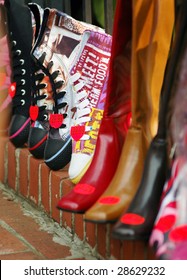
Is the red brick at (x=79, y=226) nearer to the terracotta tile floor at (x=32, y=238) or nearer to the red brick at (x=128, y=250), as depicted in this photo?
the terracotta tile floor at (x=32, y=238)

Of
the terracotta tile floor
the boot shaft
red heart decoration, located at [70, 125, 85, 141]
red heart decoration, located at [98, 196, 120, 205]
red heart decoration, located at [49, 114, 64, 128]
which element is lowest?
the terracotta tile floor

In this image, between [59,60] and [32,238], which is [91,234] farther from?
[59,60]

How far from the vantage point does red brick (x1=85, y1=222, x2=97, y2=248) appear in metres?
1.87

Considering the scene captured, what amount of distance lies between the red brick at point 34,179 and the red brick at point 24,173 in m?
0.04

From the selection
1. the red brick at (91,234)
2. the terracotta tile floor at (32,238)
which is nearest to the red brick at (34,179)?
the terracotta tile floor at (32,238)

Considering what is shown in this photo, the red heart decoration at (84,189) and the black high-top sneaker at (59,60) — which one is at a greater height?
the black high-top sneaker at (59,60)

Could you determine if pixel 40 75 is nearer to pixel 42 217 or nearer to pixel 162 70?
pixel 42 217

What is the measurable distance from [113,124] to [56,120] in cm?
46

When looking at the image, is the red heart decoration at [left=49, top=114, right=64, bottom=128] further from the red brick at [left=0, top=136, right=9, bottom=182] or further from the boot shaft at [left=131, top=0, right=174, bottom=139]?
the boot shaft at [left=131, top=0, right=174, bottom=139]

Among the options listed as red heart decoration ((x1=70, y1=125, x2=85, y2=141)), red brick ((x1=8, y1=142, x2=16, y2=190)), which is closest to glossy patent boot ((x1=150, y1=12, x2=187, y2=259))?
red heart decoration ((x1=70, y1=125, x2=85, y2=141))

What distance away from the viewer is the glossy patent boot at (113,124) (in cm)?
165

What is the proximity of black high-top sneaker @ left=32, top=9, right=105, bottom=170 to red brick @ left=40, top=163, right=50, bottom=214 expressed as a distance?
0.06m

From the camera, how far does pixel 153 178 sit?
1504 mm

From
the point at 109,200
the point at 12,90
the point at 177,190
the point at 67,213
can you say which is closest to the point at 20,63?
the point at 12,90
